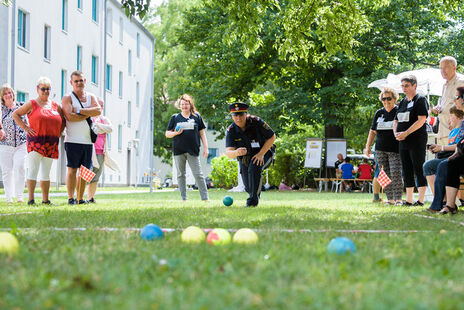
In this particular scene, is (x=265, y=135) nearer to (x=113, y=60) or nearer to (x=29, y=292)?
(x=29, y=292)

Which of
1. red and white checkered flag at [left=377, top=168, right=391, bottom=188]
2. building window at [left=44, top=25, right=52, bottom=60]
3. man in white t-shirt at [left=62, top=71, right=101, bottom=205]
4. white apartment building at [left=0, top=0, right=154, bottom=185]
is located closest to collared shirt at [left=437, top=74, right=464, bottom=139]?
red and white checkered flag at [left=377, top=168, right=391, bottom=188]

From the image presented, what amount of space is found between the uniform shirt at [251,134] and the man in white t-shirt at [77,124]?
2.19 metres

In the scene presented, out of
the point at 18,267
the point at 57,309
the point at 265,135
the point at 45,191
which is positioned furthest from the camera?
the point at 45,191

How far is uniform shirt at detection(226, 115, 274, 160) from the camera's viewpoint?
8352mm

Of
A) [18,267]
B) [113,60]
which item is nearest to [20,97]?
[113,60]

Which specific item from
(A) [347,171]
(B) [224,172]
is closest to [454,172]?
(A) [347,171]

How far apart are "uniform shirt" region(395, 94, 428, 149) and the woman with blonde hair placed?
247 inches

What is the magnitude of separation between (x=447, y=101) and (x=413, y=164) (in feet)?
3.55

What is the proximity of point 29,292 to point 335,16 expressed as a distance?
11.3 m

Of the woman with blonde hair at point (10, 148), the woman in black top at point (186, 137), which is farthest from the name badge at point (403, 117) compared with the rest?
the woman with blonde hair at point (10, 148)

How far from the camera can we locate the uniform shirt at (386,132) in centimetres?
939

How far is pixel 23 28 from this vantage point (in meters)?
22.7

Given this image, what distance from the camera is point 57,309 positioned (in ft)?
7.10

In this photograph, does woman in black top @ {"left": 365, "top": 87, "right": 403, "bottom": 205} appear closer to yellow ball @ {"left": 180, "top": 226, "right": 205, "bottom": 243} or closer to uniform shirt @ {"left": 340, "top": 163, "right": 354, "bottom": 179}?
yellow ball @ {"left": 180, "top": 226, "right": 205, "bottom": 243}
